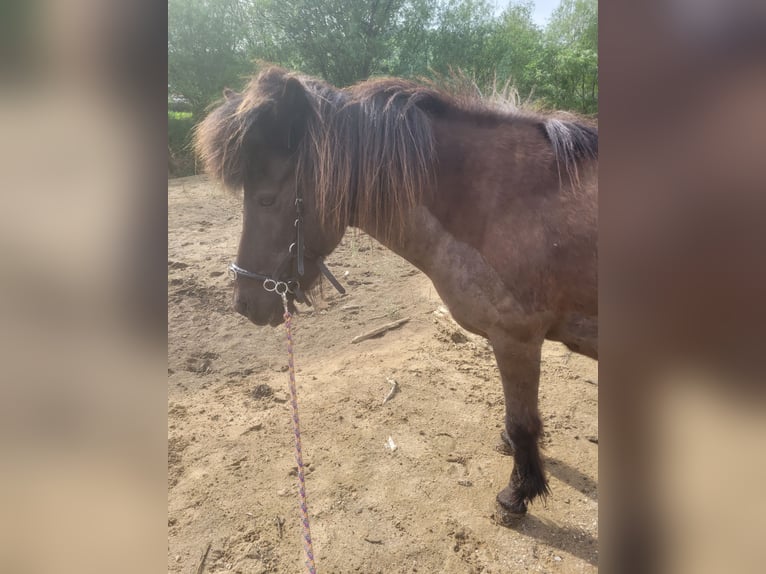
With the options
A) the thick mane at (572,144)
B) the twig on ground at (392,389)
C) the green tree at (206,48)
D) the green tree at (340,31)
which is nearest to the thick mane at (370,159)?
the thick mane at (572,144)

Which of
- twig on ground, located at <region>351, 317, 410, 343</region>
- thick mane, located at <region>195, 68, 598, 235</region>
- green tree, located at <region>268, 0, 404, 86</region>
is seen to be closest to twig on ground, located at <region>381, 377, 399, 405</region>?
twig on ground, located at <region>351, 317, 410, 343</region>

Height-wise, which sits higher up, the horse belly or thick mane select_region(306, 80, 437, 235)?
thick mane select_region(306, 80, 437, 235)

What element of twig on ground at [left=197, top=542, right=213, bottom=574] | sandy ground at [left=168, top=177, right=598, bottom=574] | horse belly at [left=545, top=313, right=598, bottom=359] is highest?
horse belly at [left=545, top=313, right=598, bottom=359]

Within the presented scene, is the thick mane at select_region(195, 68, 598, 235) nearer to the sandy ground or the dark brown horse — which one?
the dark brown horse

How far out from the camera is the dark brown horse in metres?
2.07

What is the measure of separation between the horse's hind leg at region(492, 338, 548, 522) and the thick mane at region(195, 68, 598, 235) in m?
0.88

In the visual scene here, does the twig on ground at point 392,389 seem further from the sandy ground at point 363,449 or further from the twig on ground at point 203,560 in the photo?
the twig on ground at point 203,560

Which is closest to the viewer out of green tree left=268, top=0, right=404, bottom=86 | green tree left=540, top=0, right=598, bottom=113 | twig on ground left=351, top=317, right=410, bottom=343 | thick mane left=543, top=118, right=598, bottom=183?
thick mane left=543, top=118, right=598, bottom=183

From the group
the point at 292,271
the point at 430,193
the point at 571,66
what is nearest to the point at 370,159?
the point at 430,193

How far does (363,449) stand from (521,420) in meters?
1.23
